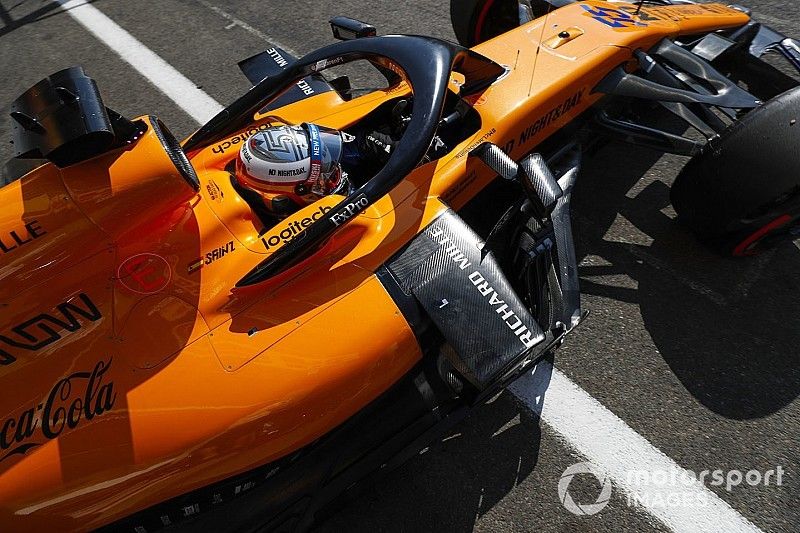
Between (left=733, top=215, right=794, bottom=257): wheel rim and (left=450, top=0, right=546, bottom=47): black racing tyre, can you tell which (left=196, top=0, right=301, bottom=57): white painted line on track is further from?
(left=733, top=215, right=794, bottom=257): wheel rim

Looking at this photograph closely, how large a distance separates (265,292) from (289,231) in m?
0.29

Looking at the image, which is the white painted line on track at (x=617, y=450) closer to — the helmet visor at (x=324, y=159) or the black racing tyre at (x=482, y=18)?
the helmet visor at (x=324, y=159)

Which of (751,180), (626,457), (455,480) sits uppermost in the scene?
(751,180)

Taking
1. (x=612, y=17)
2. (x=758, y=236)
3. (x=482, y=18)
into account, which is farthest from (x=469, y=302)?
(x=482, y=18)

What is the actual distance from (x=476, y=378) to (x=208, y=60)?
4.29 meters

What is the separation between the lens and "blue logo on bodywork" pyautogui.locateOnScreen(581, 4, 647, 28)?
147 inches

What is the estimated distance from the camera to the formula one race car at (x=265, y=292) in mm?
2338

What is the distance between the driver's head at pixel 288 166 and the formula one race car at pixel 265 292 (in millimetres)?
31

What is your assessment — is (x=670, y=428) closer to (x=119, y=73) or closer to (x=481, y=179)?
(x=481, y=179)

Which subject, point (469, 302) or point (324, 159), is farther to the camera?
point (324, 159)

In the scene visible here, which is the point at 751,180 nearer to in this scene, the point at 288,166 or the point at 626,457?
the point at 626,457

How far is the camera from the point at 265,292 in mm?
2668

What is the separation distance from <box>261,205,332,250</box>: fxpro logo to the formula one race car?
0.01 meters

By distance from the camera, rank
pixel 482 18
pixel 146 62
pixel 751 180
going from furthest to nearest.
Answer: pixel 146 62
pixel 482 18
pixel 751 180
